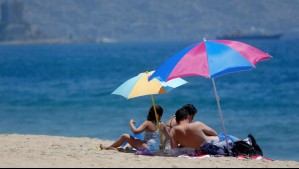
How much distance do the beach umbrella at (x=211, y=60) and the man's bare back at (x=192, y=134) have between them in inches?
19.0

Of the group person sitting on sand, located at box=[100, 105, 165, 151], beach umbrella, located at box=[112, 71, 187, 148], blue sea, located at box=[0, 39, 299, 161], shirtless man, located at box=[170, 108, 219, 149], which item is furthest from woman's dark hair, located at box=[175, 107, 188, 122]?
blue sea, located at box=[0, 39, 299, 161]

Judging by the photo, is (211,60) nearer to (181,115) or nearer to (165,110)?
(181,115)

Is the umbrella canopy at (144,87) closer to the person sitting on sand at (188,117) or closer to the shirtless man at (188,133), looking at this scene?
the person sitting on sand at (188,117)

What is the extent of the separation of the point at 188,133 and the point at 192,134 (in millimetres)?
46

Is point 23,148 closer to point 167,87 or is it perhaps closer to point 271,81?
point 167,87

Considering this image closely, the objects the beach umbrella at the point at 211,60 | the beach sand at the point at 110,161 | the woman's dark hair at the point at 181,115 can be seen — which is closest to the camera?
the beach sand at the point at 110,161

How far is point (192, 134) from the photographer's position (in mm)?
9094

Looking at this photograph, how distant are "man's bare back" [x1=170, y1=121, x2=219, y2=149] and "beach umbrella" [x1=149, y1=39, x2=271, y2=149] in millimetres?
481

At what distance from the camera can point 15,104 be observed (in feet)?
75.2

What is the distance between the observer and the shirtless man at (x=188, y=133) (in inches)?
358

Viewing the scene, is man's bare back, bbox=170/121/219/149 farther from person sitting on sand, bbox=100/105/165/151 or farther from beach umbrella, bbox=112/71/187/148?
beach umbrella, bbox=112/71/187/148

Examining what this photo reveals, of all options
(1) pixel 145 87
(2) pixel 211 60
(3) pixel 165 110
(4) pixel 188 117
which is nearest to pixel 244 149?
(4) pixel 188 117

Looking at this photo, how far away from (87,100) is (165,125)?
15005 mm

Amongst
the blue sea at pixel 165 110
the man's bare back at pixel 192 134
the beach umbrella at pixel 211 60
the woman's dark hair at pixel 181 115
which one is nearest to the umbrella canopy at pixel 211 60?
the beach umbrella at pixel 211 60
